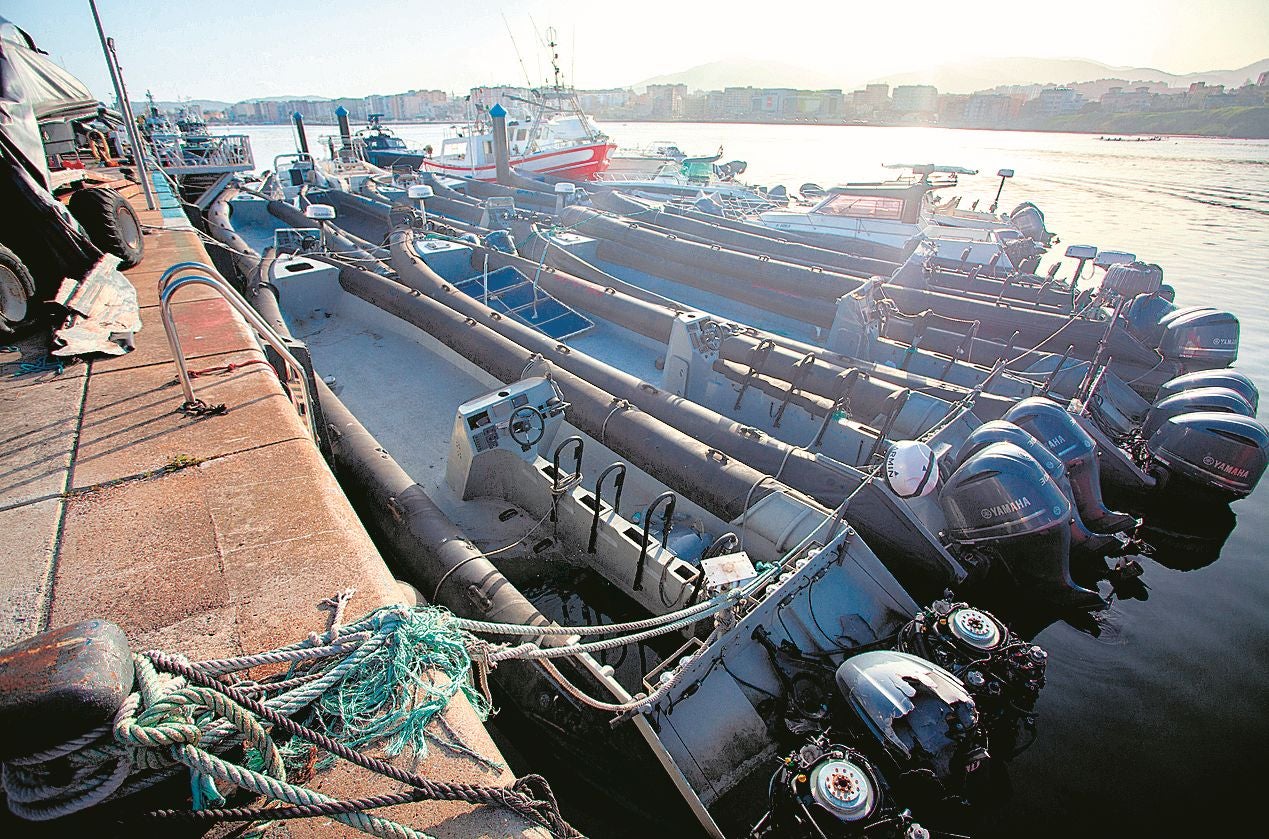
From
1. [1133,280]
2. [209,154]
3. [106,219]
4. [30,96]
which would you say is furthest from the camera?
[209,154]

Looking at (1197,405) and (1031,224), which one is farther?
(1031,224)

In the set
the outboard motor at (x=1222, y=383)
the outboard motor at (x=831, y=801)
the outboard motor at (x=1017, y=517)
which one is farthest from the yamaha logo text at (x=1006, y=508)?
the outboard motor at (x=1222, y=383)

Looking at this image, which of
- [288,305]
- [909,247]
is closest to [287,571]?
[288,305]

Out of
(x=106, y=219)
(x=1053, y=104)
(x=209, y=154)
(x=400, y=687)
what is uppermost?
(x=1053, y=104)

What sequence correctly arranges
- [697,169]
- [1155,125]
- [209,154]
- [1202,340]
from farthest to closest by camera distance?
[1155,125]
[697,169]
[209,154]
[1202,340]

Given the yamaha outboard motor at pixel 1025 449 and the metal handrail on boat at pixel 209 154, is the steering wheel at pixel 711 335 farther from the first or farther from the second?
the metal handrail on boat at pixel 209 154

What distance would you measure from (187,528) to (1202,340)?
12638 millimetres

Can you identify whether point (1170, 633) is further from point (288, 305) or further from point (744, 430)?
point (288, 305)

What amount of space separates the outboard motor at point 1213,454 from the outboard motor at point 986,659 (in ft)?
17.2

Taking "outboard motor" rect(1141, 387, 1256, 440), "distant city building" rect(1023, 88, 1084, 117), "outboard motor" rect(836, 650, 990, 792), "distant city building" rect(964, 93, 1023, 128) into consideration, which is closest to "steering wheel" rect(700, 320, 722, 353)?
"outboard motor" rect(836, 650, 990, 792)

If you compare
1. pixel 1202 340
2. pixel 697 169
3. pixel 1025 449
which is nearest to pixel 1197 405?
pixel 1202 340

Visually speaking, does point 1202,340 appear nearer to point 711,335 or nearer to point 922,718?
point 711,335

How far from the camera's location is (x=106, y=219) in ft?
21.1

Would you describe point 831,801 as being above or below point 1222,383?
below
